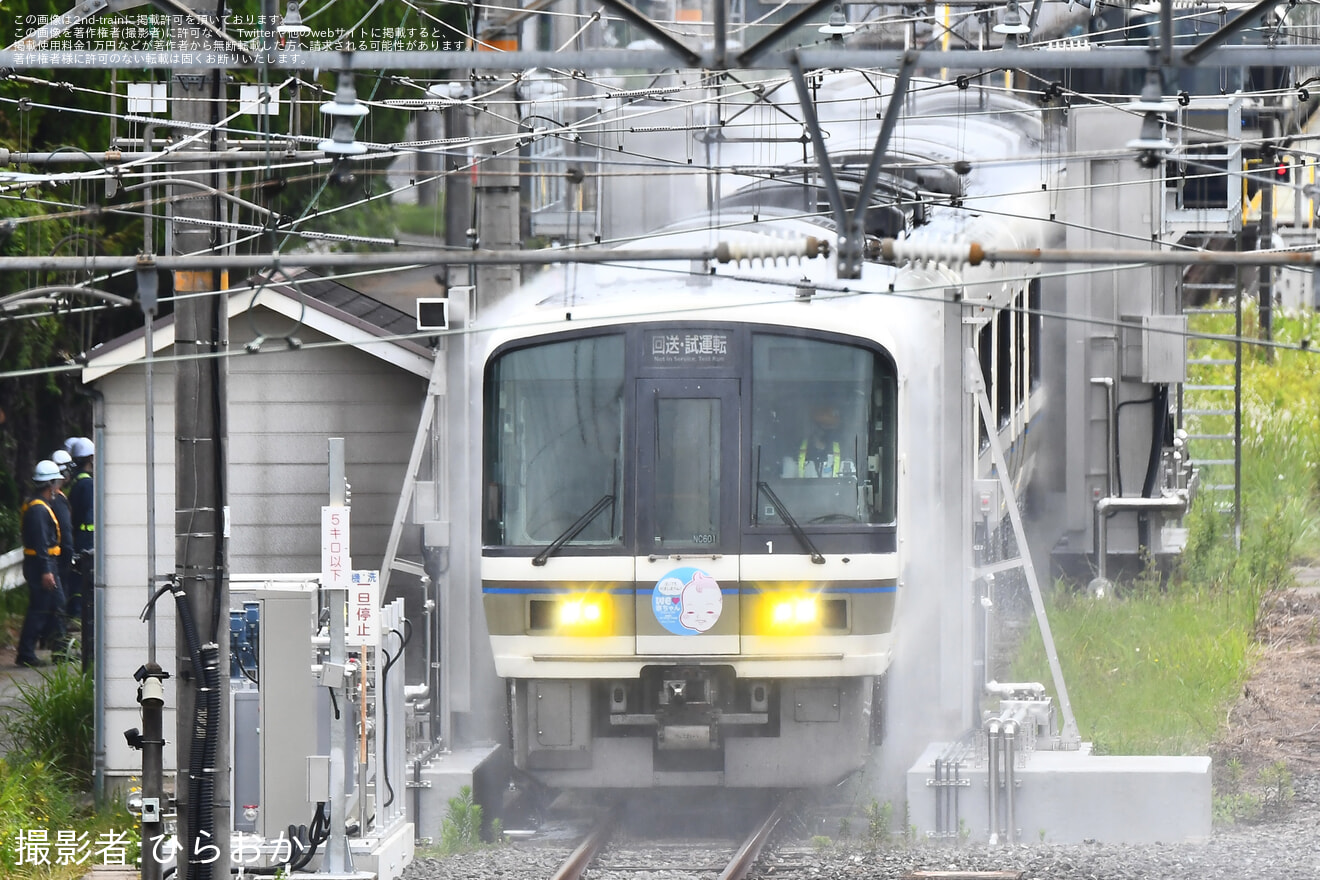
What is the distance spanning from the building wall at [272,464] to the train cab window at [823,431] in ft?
8.08

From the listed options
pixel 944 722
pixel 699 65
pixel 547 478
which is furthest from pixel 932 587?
pixel 699 65

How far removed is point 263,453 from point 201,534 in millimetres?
3656

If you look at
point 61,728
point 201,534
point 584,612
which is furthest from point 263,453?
point 201,534

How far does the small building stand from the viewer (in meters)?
10.7

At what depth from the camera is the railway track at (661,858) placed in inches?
356

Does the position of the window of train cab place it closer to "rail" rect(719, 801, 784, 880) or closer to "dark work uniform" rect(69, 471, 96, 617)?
"rail" rect(719, 801, 784, 880)

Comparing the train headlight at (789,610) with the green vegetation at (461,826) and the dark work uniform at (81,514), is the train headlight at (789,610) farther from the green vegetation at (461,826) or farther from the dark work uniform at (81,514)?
the dark work uniform at (81,514)

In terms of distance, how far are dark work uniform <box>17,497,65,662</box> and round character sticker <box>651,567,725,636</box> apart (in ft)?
20.7

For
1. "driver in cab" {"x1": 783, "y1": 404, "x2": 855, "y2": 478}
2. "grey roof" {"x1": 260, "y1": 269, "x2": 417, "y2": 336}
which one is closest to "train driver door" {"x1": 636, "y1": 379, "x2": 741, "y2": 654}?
"driver in cab" {"x1": 783, "y1": 404, "x2": 855, "y2": 478}

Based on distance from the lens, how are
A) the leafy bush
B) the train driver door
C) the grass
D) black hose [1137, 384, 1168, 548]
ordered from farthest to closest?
black hose [1137, 384, 1168, 548] → the grass → the leafy bush → the train driver door

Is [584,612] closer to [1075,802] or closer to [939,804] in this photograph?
[939,804]

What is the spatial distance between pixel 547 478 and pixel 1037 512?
21.7 feet

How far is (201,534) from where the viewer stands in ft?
24.2

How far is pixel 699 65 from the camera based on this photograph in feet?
18.7
